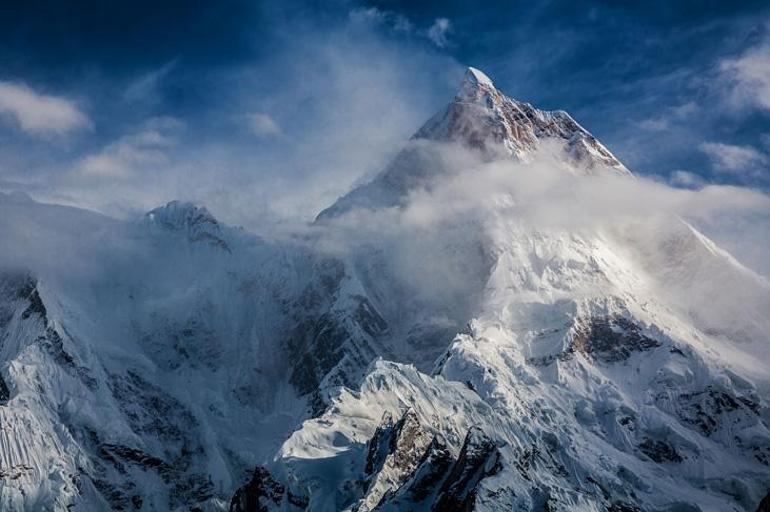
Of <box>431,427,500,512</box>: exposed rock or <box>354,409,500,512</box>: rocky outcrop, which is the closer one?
<box>431,427,500,512</box>: exposed rock

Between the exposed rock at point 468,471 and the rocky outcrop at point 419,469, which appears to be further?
the rocky outcrop at point 419,469

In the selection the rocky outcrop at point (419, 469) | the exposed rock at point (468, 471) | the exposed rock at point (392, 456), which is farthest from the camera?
the exposed rock at point (392, 456)

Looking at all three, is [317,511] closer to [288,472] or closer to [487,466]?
[288,472]

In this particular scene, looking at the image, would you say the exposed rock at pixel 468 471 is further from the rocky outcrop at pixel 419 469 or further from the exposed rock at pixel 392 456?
the exposed rock at pixel 392 456

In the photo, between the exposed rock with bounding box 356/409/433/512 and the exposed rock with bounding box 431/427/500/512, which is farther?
the exposed rock with bounding box 356/409/433/512

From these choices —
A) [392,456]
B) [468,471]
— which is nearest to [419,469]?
[468,471]

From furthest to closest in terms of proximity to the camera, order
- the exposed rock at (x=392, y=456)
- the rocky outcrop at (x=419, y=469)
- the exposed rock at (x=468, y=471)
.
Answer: the exposed rock at (x=392, y=456)
the rocky outcrop at (x=419, y=469)
the exposed rock at (x=468, y=471)

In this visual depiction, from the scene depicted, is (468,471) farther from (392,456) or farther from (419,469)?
(392,456)

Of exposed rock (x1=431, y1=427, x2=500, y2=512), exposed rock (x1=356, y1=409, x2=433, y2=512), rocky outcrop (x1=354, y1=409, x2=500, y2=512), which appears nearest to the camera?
exposed rock (x1=431, y1=427, x2=500, y2=512)

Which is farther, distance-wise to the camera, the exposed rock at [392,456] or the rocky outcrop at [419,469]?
the exposed rock at [392,456]

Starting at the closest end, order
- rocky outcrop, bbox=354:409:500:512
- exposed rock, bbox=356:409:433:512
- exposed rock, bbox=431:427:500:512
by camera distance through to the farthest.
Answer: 1. exposed rock, bbox=431:427:500:512
2. rocky outcrop, bbox=354:409:500:512
3. exposed rock, bbox=356:409:433:512

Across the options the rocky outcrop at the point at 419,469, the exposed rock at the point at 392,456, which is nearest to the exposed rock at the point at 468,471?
the rocky outcrop at the point at 419,469

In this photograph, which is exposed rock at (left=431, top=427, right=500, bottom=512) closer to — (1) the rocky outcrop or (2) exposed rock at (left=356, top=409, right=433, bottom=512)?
(1) the rocky outcrop

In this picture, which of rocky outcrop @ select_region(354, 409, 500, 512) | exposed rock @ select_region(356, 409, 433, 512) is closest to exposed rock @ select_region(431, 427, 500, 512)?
rocky outcrop @ select_region(354, 409, 500, 512)
